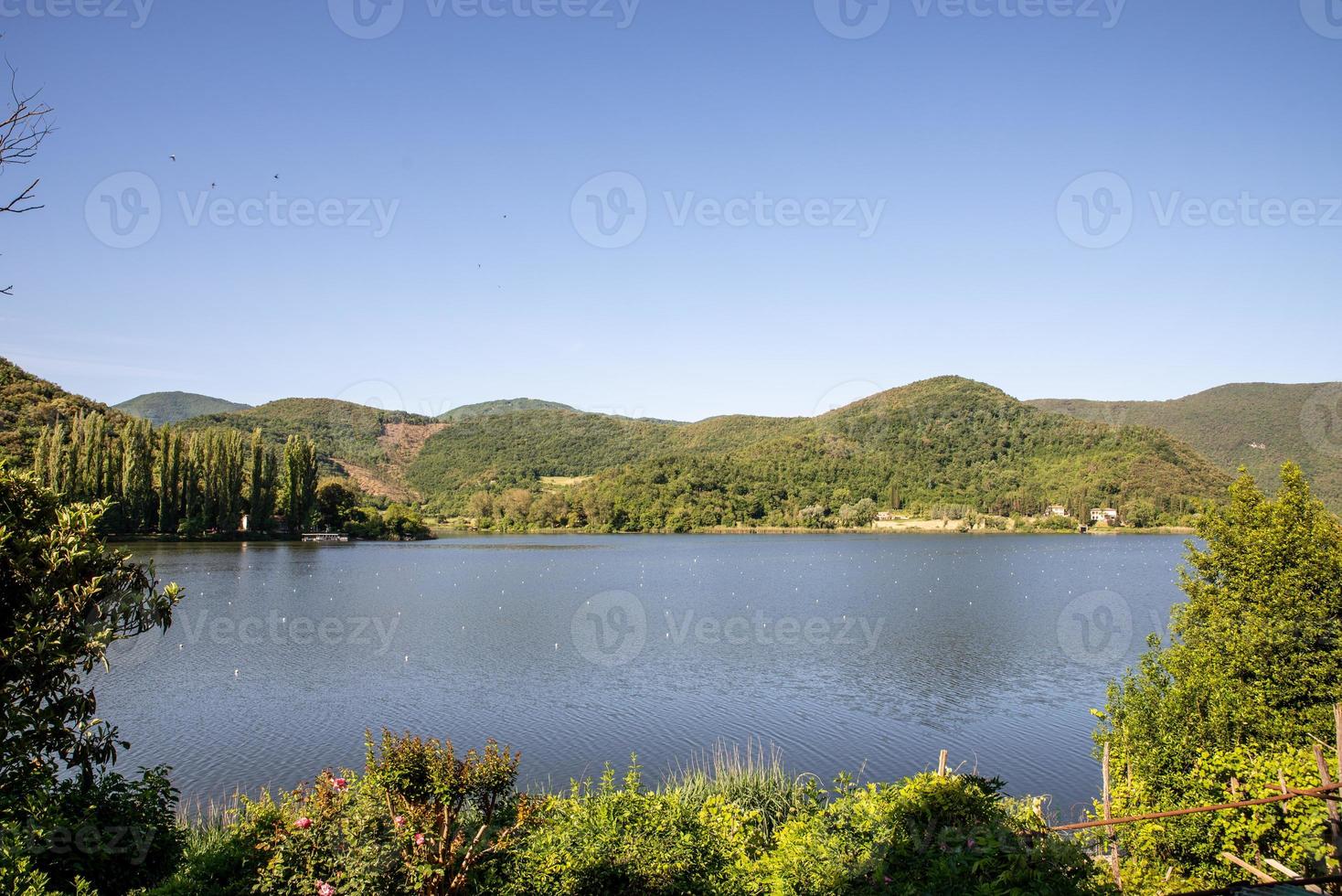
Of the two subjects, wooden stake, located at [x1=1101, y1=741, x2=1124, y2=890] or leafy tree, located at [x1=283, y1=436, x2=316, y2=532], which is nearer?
wooden stake, located at [x1=1101, y1=741, x2=1124, y2=890]

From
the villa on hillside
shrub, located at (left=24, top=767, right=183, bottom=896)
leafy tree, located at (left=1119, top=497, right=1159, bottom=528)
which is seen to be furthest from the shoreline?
shrub, located at (left=24, top=767, right=183, bottom=896)

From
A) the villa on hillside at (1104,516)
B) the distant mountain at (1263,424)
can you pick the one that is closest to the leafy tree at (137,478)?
the distant mountain at (1263,424)

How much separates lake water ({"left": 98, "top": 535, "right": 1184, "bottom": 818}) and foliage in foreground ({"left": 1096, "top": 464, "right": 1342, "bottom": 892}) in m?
3.51

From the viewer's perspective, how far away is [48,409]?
77.2 m

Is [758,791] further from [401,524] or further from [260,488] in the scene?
[401,524]

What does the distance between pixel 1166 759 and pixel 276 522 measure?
93.5m

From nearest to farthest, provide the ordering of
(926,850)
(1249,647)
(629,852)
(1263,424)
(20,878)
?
(20,878) → (926,850) → (629,852) → (1249,647) → (1263,424)

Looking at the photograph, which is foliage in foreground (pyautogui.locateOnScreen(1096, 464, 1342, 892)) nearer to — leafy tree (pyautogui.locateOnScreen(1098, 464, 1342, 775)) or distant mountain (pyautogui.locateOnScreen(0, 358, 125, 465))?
leafy tree (pyautogui.locateOnScreen(1098, 464, 1342, 775))

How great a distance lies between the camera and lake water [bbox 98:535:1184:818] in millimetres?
17375

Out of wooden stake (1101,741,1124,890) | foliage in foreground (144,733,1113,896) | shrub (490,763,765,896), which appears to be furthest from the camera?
wooden stake (1101,741,1124,890)

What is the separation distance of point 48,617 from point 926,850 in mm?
6827

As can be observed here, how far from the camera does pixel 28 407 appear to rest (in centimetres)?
7650

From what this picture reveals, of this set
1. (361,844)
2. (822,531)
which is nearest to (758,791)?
(361,844)

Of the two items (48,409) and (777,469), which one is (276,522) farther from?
(777,469)
